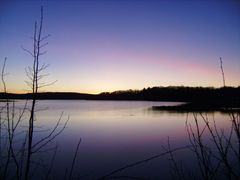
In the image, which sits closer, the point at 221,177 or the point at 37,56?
the point at 37,56

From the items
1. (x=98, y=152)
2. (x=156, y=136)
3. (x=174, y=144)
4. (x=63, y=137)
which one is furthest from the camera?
(x=156, y=136)

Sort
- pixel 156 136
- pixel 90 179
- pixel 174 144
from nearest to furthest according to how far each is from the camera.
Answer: pixel 90 179 < pixel 174 144 < pixel 156 136

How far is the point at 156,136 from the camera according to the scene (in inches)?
664

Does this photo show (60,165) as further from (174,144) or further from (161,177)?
(174,144)

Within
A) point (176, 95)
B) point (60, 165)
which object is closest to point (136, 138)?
point (60, 165)

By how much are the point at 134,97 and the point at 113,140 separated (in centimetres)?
12090

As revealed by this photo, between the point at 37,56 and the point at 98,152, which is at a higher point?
the point at 37,56

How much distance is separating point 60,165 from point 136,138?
7336mm

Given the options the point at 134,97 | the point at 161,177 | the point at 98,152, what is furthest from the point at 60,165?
the point at 134,97

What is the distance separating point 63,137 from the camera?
50.2 feet

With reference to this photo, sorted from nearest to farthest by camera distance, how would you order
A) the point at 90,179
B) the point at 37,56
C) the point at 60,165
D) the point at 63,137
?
the point at 37,56 < the point at 90,179 < the point at 60,165 < the point at 63,137

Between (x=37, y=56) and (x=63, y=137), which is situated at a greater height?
(x=37, y=56)

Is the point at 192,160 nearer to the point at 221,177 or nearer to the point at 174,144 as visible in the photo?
the point at 221,177

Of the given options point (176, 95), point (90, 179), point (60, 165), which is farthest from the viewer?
point (176, 95)
